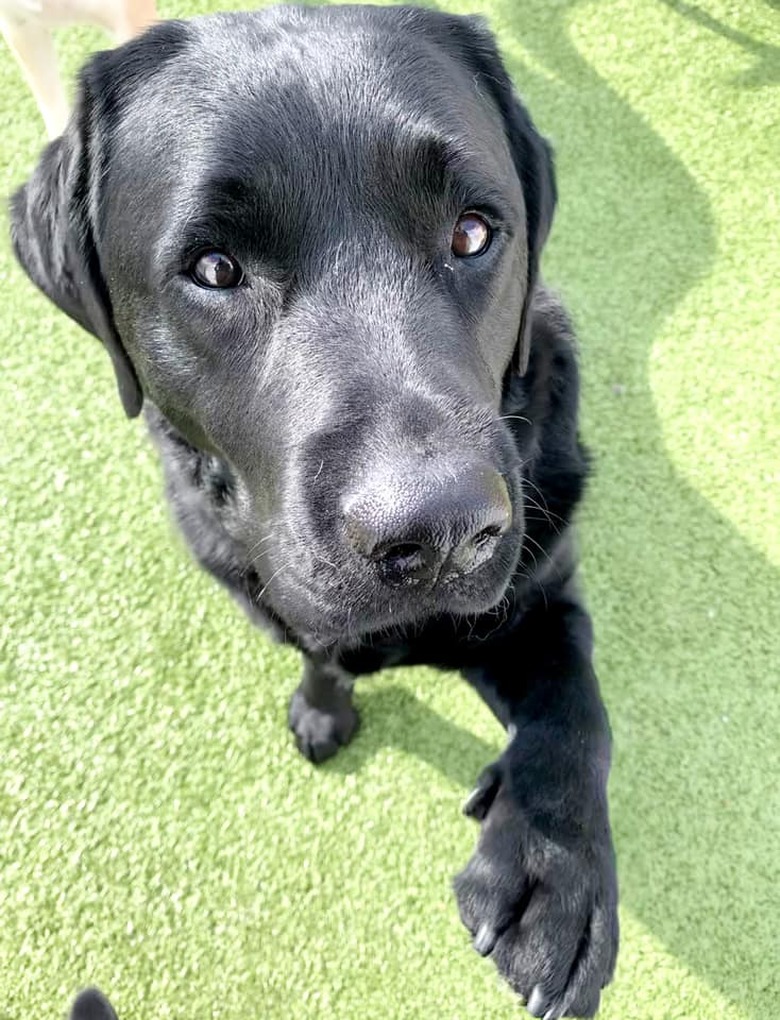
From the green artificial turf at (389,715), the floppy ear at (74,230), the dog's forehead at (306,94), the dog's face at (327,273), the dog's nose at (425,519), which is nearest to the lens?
the dog's nose at (425,519)

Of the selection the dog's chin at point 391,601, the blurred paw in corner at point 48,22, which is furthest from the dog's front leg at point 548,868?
the blurred paw in corner at point 48,22

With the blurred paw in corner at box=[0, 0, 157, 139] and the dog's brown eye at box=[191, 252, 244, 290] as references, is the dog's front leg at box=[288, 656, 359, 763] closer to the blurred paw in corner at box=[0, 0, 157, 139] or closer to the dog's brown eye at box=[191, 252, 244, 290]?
the dog's brown eye at box=[191, 252, 244, 290]

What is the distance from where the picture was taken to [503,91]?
1709 mm

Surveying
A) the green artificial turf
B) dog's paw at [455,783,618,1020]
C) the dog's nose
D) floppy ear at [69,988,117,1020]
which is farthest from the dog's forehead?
floppy ear at [69,988,117,1020]

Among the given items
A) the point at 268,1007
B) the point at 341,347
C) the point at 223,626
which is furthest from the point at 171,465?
the point at 268,1007

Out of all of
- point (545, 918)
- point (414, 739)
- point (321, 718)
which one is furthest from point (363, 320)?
point (414, 739)

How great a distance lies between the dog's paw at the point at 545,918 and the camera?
1437mm

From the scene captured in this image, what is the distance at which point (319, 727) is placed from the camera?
7.75 feet

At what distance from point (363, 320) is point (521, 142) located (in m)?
0.67

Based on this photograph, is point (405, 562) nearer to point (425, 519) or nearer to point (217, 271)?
point (425, 519)

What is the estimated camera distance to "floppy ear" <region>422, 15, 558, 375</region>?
170cm

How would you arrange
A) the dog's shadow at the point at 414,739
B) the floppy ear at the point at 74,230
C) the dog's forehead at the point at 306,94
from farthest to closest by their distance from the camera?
the dog's shadow at the point at 414,739 → the floppy ear at the point at 74,230 → the dog's forehead at the point at 306,94

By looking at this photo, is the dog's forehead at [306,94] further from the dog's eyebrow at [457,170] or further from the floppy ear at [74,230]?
the floppy ear at [74,230]

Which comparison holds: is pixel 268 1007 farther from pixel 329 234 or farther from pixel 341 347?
pixel 329 234
